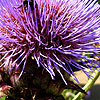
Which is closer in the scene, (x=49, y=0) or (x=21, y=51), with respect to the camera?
(x=21, y=51)

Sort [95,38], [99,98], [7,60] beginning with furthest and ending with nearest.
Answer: [99,98]
[95,38]
[7,60]

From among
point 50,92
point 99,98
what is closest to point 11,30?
point 50,92

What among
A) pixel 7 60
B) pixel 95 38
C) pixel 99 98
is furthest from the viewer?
pixel 99 98

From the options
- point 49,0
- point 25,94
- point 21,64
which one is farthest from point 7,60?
point 49,0

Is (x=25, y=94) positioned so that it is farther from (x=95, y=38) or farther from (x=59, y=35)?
(x=95, y=38)

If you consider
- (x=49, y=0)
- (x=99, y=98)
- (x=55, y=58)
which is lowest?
(x=99, y=98)

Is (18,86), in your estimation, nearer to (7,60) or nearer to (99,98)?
(7,60)

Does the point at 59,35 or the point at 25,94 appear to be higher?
the point at 59,35
